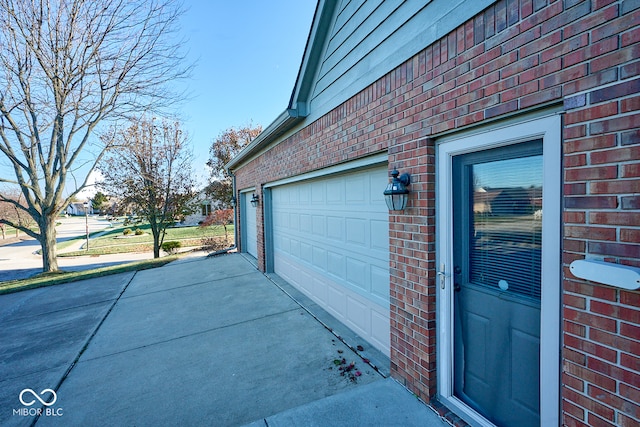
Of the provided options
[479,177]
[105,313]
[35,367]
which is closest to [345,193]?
[479,177]

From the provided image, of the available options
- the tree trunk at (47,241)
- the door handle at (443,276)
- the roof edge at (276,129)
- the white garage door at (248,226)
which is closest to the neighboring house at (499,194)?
the door handle at (443,276)

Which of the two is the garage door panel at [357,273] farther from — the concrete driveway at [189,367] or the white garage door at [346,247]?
the concrete driveway at [189,367]

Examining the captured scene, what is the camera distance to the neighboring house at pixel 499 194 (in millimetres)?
1480

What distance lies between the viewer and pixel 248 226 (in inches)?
414

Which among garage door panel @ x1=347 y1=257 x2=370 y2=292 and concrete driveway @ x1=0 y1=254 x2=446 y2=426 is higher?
garage door panel @ x1=347 y1=257 x2=370 y2=292

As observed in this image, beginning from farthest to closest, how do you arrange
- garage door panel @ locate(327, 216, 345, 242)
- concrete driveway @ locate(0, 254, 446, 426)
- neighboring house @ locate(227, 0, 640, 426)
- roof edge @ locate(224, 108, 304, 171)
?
1. roof edge @ locate(224, 108, 304, 171)
2. garage door panel @ locate(327, 216, 345, 242)
3. concrete driveway @ locate(0, 254, 446, 426)
4. neighboring house @ locate(227, 0, 640, 426)

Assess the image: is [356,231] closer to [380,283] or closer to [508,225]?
[380,283]

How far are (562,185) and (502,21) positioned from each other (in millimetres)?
1103

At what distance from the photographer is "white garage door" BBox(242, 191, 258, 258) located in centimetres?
982

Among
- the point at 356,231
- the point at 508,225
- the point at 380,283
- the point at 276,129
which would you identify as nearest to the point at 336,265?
the point at 356,231

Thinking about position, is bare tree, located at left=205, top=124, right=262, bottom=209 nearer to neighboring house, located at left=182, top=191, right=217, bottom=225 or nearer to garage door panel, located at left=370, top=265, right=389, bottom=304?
neighboring house, located at left=182, top=191, right=217, bottom=225

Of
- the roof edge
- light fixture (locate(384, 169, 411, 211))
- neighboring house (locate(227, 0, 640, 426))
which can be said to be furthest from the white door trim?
the roof edge

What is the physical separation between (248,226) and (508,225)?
30.1ft

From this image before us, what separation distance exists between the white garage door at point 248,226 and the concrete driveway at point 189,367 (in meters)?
3.75
